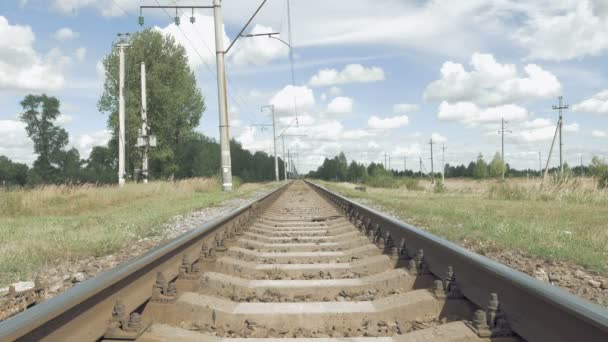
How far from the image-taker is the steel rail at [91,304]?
6.71 feet

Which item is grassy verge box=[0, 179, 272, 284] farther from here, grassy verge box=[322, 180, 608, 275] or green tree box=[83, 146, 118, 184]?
green tree box=[83, 146, 118, 184]

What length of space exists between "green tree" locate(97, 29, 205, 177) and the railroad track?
40.2 m

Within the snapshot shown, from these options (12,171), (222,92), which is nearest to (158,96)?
(222,92)

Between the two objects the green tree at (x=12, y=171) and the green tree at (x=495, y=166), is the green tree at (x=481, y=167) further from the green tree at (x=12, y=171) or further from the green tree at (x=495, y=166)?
the green tree at (x=12, y=171)

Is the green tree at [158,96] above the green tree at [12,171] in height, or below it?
above

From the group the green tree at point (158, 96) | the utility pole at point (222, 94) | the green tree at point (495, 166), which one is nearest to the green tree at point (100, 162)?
the green tree at point (158, 96)

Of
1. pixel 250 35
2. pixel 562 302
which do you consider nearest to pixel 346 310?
pixel 562 302

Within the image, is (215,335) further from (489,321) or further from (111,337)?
(489,321)

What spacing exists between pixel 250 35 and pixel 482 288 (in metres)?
16.9

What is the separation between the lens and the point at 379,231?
616cm

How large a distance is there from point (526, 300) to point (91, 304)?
85.2 inches

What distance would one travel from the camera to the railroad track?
7.59ft

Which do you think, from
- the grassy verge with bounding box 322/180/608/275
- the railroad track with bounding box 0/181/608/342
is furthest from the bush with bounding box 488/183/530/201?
the railroad track with bounding box 0/181/608/342

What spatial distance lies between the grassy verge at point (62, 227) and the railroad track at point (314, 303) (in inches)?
91.4
